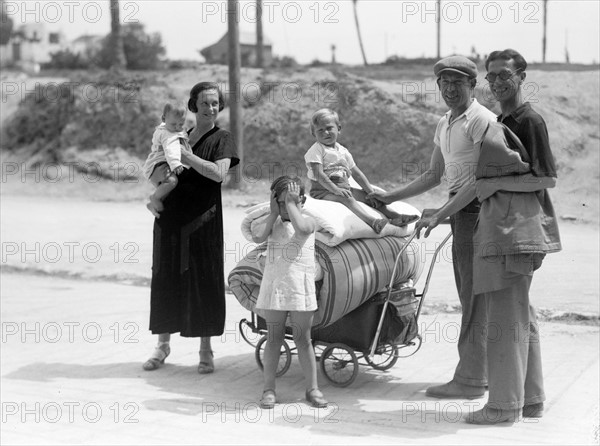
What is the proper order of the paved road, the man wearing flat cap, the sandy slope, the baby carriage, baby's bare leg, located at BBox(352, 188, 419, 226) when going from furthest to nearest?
the sandy slope
baby's bare leg, located at BBox(352, 188, 419, 226)
the baby carriage
the man wearing flat cap
the paved road

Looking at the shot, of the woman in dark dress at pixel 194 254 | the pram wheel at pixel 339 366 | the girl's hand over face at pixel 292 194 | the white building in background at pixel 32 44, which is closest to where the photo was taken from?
the girl's hand over face at pixel 292 194

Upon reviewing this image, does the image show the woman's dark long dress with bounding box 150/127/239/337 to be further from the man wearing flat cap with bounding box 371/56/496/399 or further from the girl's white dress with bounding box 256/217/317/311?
the man wearing flat cap with bounding box 371/56/496/399

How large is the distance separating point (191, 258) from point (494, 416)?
A: 105 inches

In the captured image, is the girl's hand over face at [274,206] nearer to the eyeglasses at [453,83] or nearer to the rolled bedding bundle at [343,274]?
the rolled bedding bundle at [343,274]

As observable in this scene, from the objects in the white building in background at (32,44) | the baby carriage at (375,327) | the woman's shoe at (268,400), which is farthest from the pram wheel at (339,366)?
the white building in background at (32,44)

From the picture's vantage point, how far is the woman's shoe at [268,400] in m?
6.41

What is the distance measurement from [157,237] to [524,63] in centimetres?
313

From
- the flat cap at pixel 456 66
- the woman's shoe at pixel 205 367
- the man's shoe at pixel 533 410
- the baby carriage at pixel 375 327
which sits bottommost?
the woman's shoe at pixel 205 367

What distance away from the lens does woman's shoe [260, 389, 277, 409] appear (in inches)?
252

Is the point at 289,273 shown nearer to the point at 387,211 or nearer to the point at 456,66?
the point at 387,211

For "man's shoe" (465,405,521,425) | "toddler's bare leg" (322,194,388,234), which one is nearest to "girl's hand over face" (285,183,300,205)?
"toddler's bare leg" (322,194,388,234)

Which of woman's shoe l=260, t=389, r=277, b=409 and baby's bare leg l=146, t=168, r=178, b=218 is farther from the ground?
baby's bare leg l=146, t=168, r=178, b=218

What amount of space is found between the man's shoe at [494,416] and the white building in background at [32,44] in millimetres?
69567

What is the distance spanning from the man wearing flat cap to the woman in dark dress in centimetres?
174
